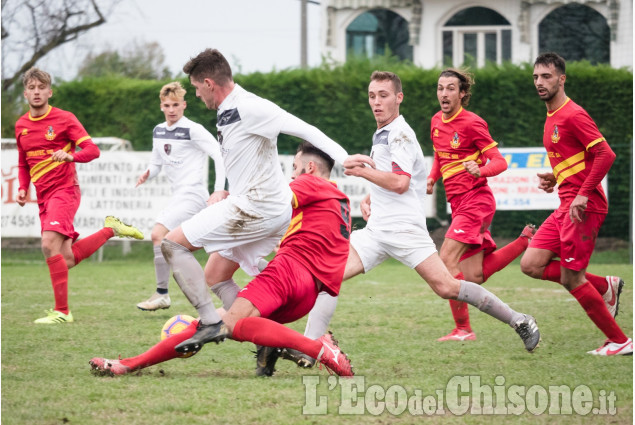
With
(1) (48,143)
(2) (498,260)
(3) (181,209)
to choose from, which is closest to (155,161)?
(3) (181,209)

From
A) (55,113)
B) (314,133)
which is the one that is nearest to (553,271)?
(314,133)

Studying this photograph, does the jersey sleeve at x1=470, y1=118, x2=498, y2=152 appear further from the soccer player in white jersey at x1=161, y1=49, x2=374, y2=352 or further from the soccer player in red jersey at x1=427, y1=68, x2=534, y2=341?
the soccer player in white jersey at x1=161, y1=49, x2=374, y2=352

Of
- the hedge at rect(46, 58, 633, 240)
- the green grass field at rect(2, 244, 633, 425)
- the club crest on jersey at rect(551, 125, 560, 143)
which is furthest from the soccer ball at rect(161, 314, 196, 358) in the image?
the hedge at rect(46, 58, 633, 240)

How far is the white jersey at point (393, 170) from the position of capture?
19.9ft

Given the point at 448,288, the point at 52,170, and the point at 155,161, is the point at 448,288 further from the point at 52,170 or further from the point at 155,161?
the point at 155,161

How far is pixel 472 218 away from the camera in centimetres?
741

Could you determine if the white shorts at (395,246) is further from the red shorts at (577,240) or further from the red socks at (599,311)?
the red socks at (599,311)

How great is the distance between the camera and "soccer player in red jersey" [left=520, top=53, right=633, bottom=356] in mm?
6520

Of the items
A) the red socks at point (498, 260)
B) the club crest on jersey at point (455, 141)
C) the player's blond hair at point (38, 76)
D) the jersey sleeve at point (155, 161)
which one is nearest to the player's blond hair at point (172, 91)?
the jersey sleeve at point (155, 161)

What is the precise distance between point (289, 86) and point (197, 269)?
11845 millimetres

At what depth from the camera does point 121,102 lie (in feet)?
57.3

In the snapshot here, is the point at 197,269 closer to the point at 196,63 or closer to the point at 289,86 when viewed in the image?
the point at 196,63

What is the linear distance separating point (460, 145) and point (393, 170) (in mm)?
1578

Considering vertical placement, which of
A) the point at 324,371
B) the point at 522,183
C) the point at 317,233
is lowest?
the point at 324,371
